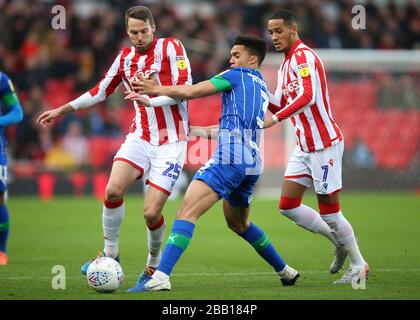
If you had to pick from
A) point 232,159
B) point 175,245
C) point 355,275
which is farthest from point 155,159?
point 355,275

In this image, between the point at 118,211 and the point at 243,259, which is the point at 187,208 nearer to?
the point at 118,211

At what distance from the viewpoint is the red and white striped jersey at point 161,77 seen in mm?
8641

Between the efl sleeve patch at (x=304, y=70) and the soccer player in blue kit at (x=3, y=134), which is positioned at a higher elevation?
the efl sleeve patch at (x=304, y=70)

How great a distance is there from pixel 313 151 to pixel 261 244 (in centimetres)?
113

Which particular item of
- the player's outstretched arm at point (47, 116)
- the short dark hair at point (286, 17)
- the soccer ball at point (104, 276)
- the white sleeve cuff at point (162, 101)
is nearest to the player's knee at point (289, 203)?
the white sleeve cuff at point (162, 101)

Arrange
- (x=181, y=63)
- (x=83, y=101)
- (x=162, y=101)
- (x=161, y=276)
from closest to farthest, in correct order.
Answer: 1. (x=161, y=276)
2. (x=162, y=101)
3. (x=181, y=63)
4. (x=83, y=101)

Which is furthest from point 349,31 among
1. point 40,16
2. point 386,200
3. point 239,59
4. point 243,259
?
point 239,59

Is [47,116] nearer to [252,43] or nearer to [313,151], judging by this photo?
[252,43]

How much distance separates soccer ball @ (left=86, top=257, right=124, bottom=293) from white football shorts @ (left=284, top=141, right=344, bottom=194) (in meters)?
2.23

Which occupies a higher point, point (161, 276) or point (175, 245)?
point (175, 245)

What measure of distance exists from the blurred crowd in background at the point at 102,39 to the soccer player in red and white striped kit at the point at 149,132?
12487 mm

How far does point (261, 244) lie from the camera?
8391mm

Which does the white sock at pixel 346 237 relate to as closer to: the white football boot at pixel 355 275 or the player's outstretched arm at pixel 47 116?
the white football boot at pixel 355 275

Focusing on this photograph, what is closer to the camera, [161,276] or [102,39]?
[161,276]
